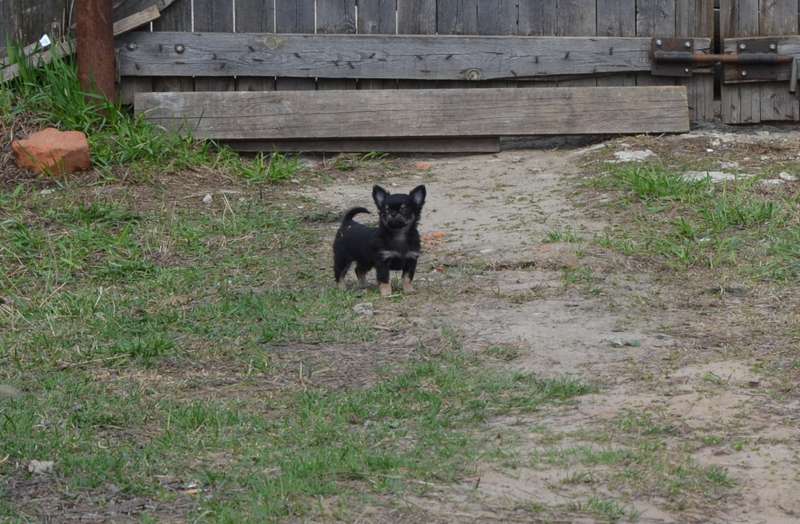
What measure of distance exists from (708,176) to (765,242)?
1410mm

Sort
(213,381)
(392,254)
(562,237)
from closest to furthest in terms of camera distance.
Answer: (213,381) → (392,254) → (562,237)

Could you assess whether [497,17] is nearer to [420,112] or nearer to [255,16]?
[420,112]

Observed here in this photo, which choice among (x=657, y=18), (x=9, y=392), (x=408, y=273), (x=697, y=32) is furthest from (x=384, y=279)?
(x=697, y=32)

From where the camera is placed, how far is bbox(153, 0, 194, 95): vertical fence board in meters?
11.0

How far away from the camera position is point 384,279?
7559mm

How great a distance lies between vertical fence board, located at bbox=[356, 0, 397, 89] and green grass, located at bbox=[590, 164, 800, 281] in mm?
2512

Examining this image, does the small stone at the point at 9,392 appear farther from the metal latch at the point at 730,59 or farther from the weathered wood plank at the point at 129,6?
the metal latch at the point at 730,59

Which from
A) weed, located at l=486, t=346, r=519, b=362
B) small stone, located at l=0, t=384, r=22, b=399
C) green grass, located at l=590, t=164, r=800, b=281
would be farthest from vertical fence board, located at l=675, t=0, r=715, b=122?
small stone, located at l=0, t=384, r=22, b=399

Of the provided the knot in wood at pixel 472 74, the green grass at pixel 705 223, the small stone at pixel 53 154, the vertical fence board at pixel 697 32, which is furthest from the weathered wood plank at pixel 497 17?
the small stone at pixel 53 154

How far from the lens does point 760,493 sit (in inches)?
182

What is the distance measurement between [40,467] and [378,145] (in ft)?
21.7

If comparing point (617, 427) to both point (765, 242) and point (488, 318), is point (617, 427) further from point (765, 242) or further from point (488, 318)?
point (765, 242)

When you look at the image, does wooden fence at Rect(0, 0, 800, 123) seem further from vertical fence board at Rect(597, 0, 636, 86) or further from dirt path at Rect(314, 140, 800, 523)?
dirt path at Rect(314, 140, 800, 523)

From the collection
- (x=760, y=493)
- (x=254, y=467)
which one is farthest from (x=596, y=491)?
(x=254, y=467)
